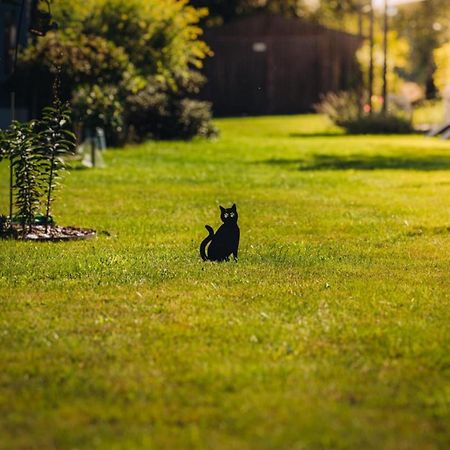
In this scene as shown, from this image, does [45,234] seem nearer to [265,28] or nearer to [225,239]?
[225,239]

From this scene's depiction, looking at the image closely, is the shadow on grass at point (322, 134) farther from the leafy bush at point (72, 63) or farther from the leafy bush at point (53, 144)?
the leafy bush at point (53, 144)

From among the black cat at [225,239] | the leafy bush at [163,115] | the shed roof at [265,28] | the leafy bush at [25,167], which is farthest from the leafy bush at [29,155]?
the shed roof at [265,28]

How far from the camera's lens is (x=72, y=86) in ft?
86.6

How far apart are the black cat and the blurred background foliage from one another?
14.6 metres

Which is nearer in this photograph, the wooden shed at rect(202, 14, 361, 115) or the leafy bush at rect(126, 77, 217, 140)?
the leafy bush at rect(126, 77, 217, 140)

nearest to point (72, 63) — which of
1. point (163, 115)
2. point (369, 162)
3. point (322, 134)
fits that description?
point (369, 162)

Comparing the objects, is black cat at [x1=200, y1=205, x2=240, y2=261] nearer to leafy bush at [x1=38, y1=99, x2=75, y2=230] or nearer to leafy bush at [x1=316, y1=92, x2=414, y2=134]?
leafy bush at [x1=38, y1=99, x2=75, y2=230]

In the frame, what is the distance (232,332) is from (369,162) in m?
18.4

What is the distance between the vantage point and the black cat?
10.5m

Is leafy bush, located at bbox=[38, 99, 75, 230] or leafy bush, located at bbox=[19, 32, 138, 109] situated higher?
leafy bush, located at bbox=[19, 32, 138, 109]

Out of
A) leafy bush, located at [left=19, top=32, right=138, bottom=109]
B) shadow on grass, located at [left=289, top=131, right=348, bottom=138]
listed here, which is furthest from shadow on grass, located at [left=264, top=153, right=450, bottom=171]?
shadow on grass, located at [left=289, top=131, right=348, bottom=138]

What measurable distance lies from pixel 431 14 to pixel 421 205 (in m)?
77.5

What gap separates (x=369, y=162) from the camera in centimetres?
2567

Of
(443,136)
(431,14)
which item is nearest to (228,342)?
(443,136)
